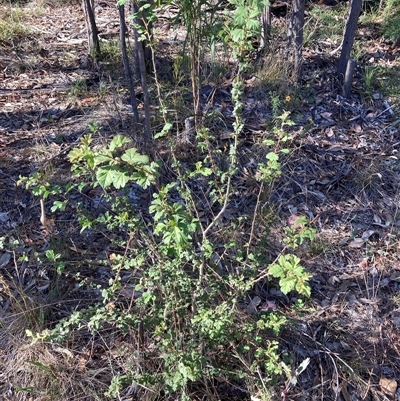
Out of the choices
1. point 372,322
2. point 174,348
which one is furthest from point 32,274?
point 372,322

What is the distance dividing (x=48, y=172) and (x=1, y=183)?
0.34 metres

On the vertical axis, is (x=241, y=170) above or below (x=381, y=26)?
below

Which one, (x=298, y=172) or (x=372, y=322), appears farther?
(x=298, y=172)

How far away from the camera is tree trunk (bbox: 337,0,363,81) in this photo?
4.00 metres

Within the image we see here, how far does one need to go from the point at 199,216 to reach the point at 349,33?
2330 millimetres

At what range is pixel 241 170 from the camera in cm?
345

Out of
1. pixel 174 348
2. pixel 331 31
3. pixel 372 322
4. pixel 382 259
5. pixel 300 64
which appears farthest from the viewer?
pixel 331 31

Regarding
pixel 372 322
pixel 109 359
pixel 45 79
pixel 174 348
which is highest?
pixel 45 79

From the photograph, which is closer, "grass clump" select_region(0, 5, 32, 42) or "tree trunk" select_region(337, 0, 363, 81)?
"tree trunk" select_region(337, 0, 363, 81)

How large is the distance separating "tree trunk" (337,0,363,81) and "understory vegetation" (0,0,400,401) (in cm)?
13

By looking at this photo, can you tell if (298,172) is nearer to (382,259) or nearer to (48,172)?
(382,259)

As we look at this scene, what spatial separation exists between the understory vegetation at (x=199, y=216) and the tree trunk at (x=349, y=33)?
127mm

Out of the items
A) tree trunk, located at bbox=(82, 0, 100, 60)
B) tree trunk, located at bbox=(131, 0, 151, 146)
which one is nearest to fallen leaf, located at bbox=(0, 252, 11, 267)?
tree trunk, located at bbox=(131, 0, 151, 146)

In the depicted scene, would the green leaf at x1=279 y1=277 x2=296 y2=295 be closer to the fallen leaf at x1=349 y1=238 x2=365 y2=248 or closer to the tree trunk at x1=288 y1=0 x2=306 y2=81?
the fallen leaf at x1=349 y1=238 x2=365 y2=248
